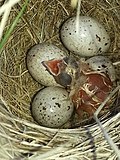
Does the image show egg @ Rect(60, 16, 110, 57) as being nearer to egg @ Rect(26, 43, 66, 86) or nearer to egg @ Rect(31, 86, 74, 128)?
egg @ Rect(26, 43, 66, 86)

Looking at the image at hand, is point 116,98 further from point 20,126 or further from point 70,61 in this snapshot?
point 20,126

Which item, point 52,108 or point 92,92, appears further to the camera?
point 92,92

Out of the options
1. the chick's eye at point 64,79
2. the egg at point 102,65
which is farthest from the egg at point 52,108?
the egg at point 102,65

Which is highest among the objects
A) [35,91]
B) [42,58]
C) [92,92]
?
[42,58]

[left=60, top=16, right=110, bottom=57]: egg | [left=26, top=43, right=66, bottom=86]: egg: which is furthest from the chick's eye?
[left=60, top=16, right=110, bottom=57]: egg

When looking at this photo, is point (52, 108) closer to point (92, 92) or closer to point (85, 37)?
point (92, 92)

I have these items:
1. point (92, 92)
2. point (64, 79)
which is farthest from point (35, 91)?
point (92, 92)

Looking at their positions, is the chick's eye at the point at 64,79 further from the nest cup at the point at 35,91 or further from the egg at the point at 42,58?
the nest cup at the point at 35,91
